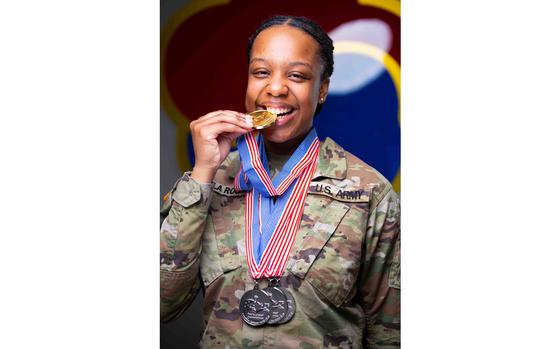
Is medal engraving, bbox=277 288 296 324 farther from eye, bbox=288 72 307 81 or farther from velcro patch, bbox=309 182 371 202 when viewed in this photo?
eye, bbox=288 72 307 81

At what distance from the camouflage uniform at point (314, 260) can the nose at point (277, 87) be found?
1.01ft

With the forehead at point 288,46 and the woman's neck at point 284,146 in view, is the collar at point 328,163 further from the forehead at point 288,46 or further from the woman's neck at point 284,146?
the forehead at point 288,46

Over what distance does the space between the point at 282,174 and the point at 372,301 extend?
65 centimetres

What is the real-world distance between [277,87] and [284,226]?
1.88 ft

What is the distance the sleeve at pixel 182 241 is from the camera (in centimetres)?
382

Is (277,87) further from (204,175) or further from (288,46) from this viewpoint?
(204,175)

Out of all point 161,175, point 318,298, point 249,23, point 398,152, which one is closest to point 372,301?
point 318,298

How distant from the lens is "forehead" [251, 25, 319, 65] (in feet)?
12.4

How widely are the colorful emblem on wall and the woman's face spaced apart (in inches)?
3.8

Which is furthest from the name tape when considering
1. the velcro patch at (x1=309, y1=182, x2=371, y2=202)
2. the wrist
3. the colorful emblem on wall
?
the wrist

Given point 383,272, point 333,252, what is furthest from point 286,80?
point 383,272

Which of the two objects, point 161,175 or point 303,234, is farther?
point 161,175

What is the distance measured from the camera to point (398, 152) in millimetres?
3846

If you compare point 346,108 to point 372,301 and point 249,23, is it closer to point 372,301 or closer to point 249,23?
point 249,23
